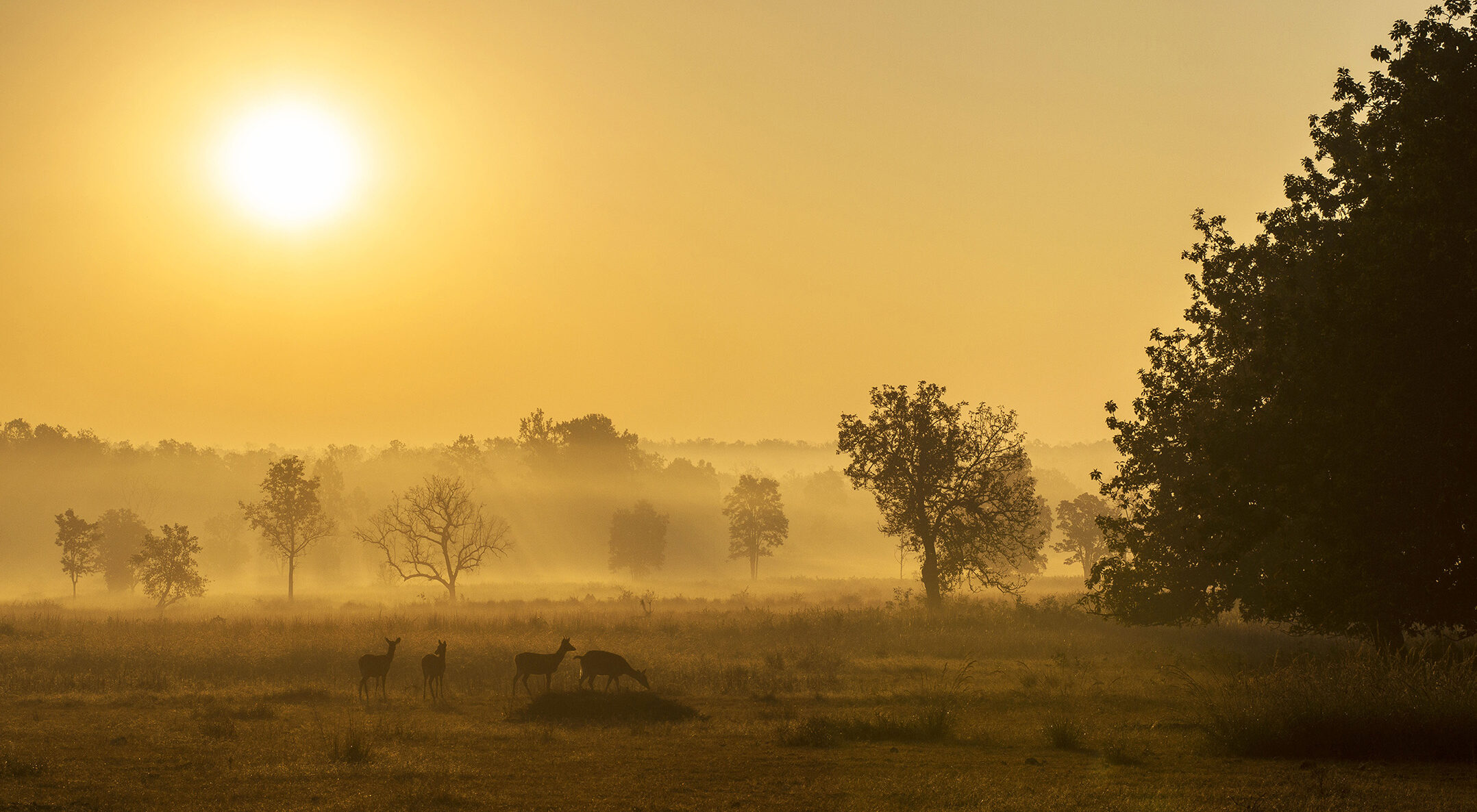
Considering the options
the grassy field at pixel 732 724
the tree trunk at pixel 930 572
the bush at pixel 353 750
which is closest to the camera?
the grassy field at pixel 732 724

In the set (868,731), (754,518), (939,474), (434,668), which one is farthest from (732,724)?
(754,518)

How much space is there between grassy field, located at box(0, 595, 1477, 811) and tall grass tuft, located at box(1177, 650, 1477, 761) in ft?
0.13

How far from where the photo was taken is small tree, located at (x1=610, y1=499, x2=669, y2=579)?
90.9m

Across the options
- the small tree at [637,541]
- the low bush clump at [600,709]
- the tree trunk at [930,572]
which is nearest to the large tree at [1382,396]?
the low bush clump at [600,709]

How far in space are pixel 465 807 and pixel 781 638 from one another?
24.9 m

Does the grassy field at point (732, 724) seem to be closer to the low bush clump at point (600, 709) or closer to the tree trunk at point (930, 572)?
the low bush clump at point (600, 709)

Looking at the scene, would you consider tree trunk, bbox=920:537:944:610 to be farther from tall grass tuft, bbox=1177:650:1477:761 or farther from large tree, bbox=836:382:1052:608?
tall grass tuft, bbox=1177:650:1477:761

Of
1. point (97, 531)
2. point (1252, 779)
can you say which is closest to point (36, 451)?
point (97, 531)

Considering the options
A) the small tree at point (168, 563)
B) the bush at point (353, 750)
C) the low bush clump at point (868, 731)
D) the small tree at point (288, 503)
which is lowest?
the low bush clump at point (868, 731)

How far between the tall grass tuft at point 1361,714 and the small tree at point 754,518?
82810 millimetres

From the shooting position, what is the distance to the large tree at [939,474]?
47.8 meters

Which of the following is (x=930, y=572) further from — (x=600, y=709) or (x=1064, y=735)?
(x=1064, y=735)

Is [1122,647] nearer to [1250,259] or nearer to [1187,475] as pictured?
[1187,475]

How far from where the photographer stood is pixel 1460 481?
1822 centimetres
